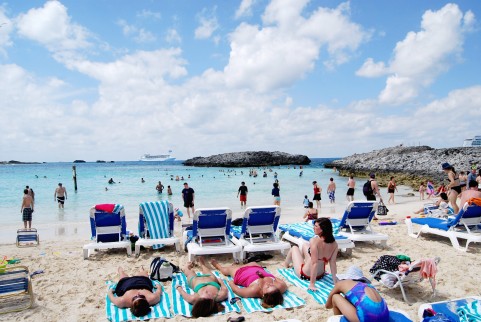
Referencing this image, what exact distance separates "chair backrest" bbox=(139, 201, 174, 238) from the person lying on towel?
402cm

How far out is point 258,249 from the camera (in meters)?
6.60

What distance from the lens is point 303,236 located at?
7.05 m

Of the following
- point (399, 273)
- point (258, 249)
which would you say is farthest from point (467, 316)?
point (258, 249)

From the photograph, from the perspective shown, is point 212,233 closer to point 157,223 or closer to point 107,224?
point 157,223

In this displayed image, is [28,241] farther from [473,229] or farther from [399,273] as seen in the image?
[473,229]

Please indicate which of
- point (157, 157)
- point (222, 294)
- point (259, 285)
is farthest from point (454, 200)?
point (157, 157)

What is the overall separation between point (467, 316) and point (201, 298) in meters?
2.95

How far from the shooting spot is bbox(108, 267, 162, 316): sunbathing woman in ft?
14.4

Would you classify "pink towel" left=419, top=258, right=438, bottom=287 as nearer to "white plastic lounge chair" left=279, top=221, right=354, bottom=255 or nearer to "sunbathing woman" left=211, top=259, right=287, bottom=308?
"sunbathing woman" left=211, top=259, right=287, bottom=308

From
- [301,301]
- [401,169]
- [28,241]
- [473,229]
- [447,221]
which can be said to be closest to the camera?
[301,301]

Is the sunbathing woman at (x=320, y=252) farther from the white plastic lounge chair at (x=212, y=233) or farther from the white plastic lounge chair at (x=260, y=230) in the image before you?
the white plastic lounge chair at (x=212, y=233)

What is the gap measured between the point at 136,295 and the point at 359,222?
4.86 metres

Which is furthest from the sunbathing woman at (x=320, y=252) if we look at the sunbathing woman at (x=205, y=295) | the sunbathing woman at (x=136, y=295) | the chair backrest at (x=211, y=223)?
the sunbathing woman at (x=136, y=295)

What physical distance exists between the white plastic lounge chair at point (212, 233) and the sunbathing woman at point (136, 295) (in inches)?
61.9
